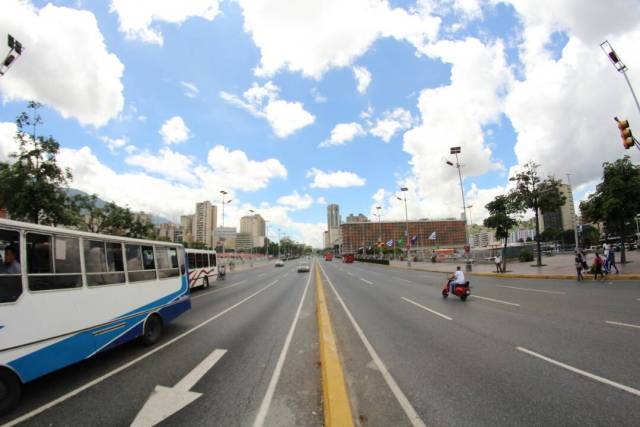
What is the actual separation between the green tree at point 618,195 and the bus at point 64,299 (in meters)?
26.9

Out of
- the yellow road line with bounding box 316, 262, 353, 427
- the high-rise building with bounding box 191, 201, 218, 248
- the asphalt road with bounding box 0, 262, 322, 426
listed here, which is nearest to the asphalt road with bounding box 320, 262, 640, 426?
the yellow road line with bounding box 316, 262, 353, 427

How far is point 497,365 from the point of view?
529 cm

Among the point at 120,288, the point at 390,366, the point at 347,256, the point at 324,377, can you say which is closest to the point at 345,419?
the point at 324,377

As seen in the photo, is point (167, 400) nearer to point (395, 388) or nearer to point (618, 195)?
point (395, 388)

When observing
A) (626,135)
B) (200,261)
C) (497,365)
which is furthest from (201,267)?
(626,135)

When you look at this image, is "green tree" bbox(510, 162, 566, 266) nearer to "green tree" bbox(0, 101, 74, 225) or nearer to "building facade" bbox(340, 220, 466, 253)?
"green tree" bbox(0, 101, 74, 225)

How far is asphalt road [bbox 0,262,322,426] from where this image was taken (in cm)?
396

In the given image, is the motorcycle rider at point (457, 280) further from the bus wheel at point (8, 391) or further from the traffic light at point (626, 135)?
the bus wheel at point (8, 391)

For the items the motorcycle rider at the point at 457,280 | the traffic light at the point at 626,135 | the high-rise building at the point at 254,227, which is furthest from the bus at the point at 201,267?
the high-rise building at the point at 254,227

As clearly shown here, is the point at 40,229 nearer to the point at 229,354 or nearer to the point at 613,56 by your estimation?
the point at 229,354

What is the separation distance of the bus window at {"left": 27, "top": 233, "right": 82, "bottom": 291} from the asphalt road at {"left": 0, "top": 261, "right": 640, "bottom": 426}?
1.79 metres

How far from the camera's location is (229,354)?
253 inches

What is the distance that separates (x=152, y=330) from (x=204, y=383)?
12.2 ft

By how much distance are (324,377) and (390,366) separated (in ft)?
4.64
